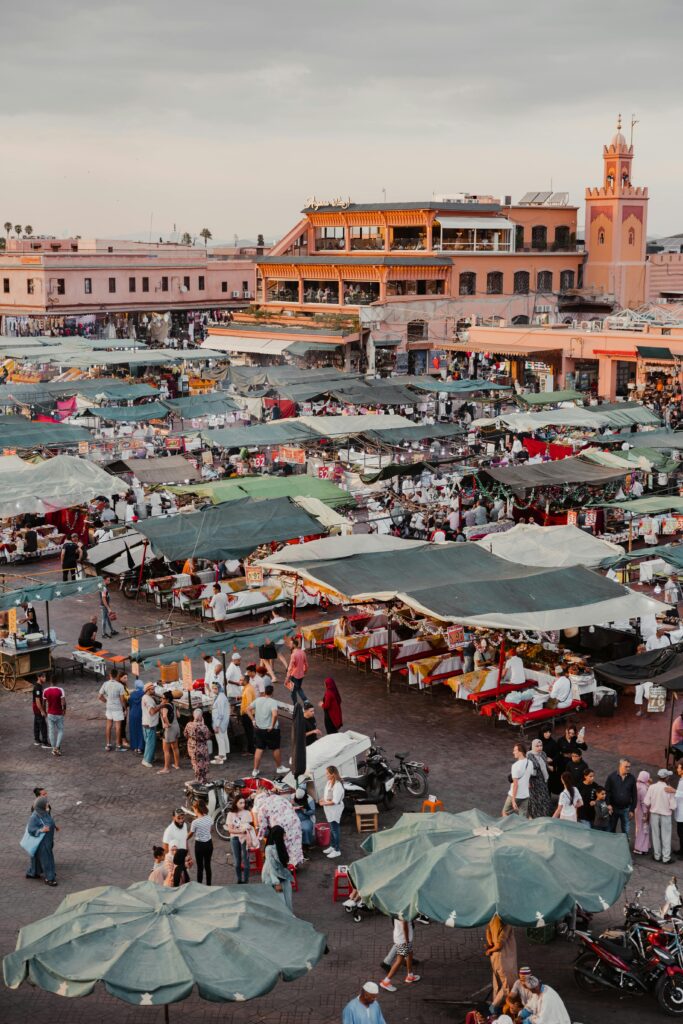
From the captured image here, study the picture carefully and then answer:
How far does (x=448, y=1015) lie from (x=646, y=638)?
11.1m

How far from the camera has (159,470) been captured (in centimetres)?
3069

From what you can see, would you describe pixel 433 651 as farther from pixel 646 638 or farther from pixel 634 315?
pixel 634 315

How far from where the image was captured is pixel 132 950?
912 centimetres

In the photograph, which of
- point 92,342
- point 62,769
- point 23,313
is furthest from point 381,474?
point 23,313

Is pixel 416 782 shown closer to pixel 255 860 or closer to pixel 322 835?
pixel 322 835

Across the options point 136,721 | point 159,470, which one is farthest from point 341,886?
point 159,470

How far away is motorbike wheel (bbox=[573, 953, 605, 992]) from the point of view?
35.7 ft

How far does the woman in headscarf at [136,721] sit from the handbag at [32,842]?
3.87 metres

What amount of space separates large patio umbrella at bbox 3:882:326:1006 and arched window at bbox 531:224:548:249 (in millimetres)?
63759

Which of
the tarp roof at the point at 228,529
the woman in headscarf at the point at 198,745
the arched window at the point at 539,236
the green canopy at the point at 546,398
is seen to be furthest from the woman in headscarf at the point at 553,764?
the arched window at the point at 539,236

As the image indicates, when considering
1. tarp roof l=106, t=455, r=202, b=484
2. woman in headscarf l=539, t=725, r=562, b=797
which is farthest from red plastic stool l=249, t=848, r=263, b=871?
tarp roof l=106, t=455, r=202, b=484

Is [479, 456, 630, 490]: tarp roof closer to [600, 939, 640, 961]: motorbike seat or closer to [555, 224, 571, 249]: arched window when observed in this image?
[600, 939, 640, 961]: motorbike seat

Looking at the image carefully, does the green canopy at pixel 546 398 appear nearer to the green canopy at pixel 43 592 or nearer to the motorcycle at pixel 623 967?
the green canopy at pixel 43 592

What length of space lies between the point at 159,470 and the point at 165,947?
2218 cm
